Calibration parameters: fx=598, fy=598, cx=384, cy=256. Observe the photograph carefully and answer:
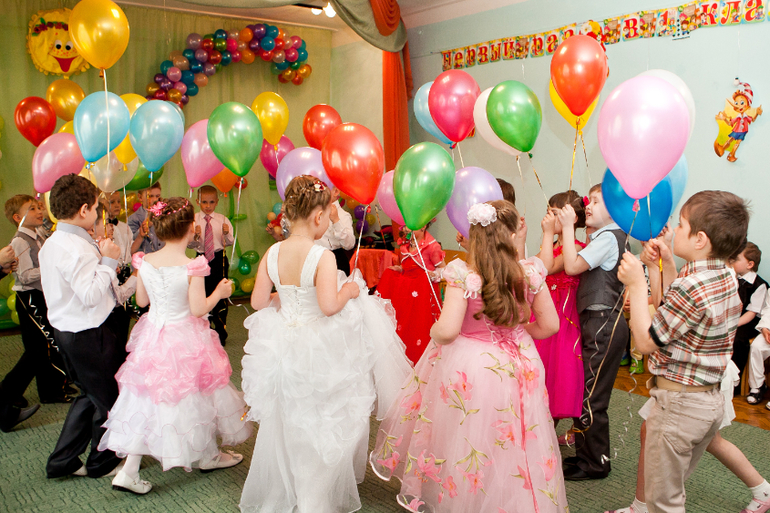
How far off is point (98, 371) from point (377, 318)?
1.20 m

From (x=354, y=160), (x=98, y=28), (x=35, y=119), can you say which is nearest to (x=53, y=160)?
(x=98, y=28)

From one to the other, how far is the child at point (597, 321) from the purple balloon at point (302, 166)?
1303mm

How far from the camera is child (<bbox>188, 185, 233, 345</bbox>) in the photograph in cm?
441

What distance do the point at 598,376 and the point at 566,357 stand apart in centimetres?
20

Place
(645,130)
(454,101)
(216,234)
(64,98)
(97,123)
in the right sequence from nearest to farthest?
(645,130)
(97,123)
(454,101)
(64,98)
(216,234)

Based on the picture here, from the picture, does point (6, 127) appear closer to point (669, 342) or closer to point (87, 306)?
point (87, 306)

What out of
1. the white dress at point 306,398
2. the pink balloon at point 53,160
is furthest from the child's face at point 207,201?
the white dress at point 306,398

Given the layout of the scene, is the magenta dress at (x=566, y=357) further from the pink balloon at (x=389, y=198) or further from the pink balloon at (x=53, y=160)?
the pink balloon at (x=53, y=160)

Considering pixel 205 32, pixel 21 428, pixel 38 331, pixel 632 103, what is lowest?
pixel 21 428

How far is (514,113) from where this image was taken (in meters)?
2.83

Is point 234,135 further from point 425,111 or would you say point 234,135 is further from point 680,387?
point 680,387

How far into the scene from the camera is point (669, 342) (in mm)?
1888

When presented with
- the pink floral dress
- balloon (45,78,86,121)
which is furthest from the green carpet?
balloon (45,78,86,121)

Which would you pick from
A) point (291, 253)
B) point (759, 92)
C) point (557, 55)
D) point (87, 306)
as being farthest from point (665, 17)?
point (87, 306)
